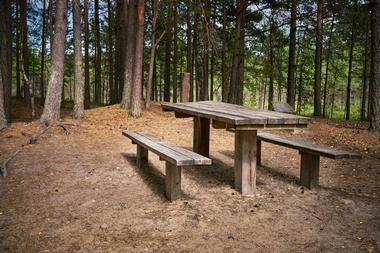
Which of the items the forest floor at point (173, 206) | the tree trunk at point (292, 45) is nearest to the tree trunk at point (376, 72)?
the forest floor at point (173, 206)

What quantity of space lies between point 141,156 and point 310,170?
9.87 feet

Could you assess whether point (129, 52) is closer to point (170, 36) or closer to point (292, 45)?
point (170, 36)

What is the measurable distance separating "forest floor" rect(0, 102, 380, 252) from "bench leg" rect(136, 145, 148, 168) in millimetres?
140

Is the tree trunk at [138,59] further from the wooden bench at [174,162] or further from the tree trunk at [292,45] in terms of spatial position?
the tree trunk at [292,45]

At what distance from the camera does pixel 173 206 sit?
423 cm

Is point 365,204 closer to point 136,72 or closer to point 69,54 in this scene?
point 136,72

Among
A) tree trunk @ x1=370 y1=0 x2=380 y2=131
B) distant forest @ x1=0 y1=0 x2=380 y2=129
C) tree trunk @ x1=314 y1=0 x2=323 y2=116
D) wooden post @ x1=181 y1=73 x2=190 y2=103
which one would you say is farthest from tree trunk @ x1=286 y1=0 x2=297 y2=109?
wooden post @ x1=181 y1=73 x2=190 y2=103

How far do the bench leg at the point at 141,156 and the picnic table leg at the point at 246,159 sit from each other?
82.5 inches

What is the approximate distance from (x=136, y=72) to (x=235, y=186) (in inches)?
299

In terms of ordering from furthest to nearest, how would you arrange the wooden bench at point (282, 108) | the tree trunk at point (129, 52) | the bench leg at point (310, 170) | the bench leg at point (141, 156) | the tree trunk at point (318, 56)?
the tree trunk at point (318, 56) < the tree trunk at point (129, 52) < the wooden bench at point (282, 108) < the bench leg at point (141, 156) < the bench leg at point (310, 170)

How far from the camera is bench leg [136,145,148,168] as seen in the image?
6.15 meters

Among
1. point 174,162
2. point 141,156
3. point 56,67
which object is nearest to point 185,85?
point 56,67

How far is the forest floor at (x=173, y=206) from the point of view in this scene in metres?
3.28

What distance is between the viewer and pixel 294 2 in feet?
51.0
